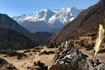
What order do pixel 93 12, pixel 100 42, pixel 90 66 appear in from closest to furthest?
pixel 100 42, pixel 90 66, pixel 93 12

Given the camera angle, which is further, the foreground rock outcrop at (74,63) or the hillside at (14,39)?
the hillside at (14,39)

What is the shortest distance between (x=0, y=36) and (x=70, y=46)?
9583 cm

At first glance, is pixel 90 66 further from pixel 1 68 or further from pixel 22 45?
pixel 22 45

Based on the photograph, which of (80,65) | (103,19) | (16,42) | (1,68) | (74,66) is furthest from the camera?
(16,42)

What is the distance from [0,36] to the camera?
105375mm

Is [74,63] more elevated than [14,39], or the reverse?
[14,39]

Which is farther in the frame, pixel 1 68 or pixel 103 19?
pixel 103 19

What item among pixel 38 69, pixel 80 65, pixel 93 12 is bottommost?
pixel 38 69

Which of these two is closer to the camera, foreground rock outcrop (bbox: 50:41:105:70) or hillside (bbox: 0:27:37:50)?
foreground rock outcrop (bbox: 50:41:105:70)

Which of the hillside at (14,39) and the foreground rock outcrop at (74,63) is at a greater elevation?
the hillside at (14,39)

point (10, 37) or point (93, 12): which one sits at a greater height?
point (93, 12)

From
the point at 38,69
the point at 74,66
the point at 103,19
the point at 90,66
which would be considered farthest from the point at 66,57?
the point at 103,19

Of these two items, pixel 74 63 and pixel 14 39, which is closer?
pixel 74 63

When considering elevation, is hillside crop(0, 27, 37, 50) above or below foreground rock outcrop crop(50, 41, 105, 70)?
above
